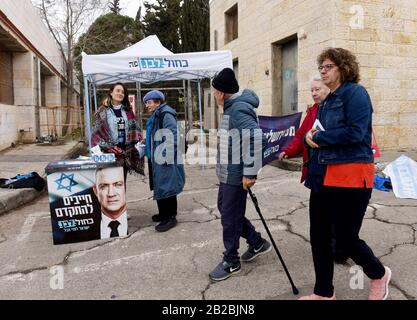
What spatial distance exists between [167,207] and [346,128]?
277 cm

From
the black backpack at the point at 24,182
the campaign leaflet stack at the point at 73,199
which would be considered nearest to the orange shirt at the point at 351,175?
the campaign leaflet stack at the point at 73,199

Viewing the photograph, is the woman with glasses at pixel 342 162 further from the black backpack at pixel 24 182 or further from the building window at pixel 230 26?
the building window at pixel 230 26

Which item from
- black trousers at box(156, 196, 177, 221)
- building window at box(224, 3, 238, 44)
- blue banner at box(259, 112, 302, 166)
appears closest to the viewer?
black trousers at box(156, 196, 177, 221)

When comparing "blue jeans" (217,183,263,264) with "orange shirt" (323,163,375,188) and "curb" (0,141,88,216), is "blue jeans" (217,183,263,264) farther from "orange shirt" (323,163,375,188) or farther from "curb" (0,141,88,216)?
"curb" (0,141,88,216)

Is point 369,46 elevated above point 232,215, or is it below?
above

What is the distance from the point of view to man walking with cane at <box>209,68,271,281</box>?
3.02 meters

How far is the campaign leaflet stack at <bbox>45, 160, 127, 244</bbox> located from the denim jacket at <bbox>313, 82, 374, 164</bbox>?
2486 millimetres

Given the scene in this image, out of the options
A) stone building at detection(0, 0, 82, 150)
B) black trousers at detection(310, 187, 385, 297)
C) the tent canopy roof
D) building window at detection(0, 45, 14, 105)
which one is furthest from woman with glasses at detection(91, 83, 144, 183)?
building window at detection(0, 45, 14, 105)

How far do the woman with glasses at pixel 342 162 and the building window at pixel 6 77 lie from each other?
13.0 meters

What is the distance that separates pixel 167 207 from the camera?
183 inches

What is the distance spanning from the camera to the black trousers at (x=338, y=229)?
244 cm

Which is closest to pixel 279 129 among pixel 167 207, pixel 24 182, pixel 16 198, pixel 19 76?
pixel 167 207

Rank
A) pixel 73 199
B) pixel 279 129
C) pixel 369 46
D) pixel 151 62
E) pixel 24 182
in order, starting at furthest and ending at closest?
1. pixel 369 46
2. pixel 151 62
3. pixel 24 182
4. pixel 279 129
5. pixel 73 199

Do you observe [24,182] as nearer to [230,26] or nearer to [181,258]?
[181,258]
